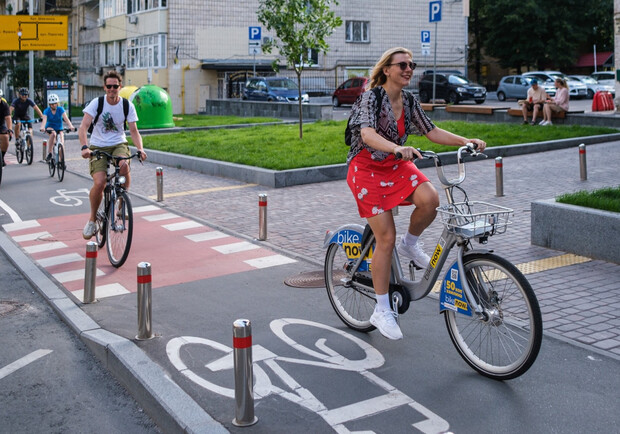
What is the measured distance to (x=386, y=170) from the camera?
17.4ft

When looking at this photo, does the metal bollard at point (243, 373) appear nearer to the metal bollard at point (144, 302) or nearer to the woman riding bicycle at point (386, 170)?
the woman riding bicycle at point (386, 170)

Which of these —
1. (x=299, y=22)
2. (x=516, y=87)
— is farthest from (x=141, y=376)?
(x=516, y=87)

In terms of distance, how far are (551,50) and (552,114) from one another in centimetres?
3287

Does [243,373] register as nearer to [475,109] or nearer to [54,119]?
[54,119]

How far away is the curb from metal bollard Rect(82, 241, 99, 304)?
14 cm

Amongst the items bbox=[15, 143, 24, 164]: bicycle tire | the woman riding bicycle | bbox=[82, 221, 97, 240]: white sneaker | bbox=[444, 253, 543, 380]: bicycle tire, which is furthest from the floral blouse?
bbox=[15, 143, 24, 164]: bicycle tire

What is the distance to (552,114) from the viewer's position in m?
23.0

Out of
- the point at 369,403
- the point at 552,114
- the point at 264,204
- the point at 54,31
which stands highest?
the point at 54,31

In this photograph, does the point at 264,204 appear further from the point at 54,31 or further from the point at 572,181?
the point at 54,31

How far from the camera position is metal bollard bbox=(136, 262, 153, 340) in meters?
5.64

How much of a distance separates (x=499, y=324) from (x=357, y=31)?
4691cm

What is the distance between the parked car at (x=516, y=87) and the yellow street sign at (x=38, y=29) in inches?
932

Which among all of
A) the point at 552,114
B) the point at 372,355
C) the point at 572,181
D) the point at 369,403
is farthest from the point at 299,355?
the point at 552,114

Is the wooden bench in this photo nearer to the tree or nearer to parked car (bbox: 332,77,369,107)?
the tree
